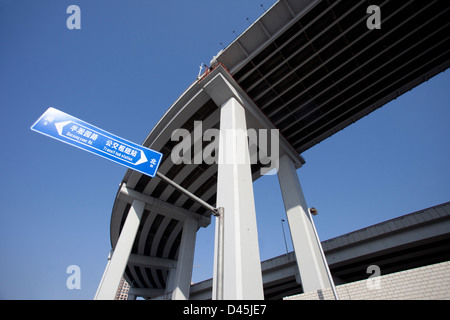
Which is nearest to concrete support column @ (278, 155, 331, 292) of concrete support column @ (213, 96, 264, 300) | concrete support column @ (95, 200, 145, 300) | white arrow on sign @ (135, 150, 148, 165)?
concrete support column @ (213, 96, 264, 300)

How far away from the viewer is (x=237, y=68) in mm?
11336

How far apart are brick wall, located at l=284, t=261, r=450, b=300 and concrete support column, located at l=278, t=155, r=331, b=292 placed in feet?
8.82

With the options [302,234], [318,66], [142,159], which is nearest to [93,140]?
[142,159]

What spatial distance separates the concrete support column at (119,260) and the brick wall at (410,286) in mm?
14150

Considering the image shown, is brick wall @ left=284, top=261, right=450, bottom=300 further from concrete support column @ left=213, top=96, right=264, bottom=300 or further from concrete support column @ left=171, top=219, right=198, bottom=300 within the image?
concrete support column @ left=171, top=219, right=198, bottom=300

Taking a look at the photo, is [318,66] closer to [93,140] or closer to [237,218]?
[237,218]

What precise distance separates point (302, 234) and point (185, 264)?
11.7m

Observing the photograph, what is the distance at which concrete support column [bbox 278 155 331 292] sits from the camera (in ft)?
28.9

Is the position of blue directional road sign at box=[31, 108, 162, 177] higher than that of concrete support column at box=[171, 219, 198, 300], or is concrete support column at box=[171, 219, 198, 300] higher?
concrete support column at box=[171, 219, 198, 300]

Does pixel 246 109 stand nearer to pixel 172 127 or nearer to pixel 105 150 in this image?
pixel 172 127

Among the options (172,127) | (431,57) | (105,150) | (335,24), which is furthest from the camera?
(172,127)

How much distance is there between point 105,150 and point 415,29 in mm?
14540
